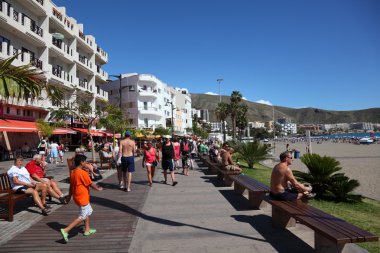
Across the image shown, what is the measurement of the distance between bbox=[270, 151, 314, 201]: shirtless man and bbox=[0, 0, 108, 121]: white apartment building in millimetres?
13833

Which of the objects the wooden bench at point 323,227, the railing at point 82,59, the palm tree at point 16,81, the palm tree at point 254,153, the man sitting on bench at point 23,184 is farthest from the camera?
the railing at point 82,59

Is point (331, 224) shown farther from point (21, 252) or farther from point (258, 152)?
point (258, 152)

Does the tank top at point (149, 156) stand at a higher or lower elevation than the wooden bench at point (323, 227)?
higher

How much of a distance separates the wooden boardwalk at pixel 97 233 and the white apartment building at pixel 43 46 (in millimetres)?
11189

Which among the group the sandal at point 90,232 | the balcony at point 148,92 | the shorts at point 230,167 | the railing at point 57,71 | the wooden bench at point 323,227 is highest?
the balcony at point 148,92

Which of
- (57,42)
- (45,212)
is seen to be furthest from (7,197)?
(57,42)

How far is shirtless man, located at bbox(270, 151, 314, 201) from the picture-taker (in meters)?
6.08

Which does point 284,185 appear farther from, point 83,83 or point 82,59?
point 82,59

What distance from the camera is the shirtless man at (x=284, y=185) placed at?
6.08 m

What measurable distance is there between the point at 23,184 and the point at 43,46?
2688 centimetres

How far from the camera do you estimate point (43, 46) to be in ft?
99.6

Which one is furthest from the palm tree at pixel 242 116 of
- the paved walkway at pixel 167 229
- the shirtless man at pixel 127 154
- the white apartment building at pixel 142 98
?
the paved walkway at pixel 167 229

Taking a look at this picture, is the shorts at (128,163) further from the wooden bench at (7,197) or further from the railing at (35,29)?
the railing at (35,29)

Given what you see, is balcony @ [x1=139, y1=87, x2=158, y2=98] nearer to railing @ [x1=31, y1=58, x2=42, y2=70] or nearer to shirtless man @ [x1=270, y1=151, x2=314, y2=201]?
railing @ [x1=31, y1=58, x2=42, y2=70]
